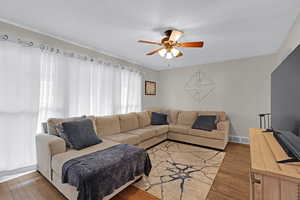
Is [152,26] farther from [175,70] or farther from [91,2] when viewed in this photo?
[175,70]

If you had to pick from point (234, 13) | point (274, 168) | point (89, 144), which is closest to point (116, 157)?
point (89, 144)

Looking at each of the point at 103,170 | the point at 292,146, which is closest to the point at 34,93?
the point at 103,170

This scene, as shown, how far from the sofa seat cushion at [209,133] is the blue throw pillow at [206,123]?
120 mm

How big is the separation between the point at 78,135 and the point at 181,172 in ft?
5.98

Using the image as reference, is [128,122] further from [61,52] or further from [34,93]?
[61,52]

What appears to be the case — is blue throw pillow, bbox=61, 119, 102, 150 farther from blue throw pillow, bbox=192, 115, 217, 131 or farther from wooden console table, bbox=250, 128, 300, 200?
blue throw pillow, bbox=192, 115, 217, 131

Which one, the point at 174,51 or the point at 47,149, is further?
the point at 174,51

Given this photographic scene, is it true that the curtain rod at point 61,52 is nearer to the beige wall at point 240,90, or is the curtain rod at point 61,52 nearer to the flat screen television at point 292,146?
the beige wall at point 240,90

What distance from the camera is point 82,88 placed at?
3.00 metres

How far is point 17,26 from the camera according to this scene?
216cm

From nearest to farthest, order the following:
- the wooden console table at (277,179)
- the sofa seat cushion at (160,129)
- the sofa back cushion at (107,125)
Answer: the wooden console table at (277,179) < the sofa back cushion at (107,125) < the sofa seat cushion at (160,129)

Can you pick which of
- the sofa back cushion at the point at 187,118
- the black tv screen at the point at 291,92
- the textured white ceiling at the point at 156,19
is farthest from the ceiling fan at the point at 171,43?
the sofa back cushion at the point at 187,118

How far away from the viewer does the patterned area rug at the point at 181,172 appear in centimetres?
180

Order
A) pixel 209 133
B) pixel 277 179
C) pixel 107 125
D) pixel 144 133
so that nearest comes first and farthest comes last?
pixel 277 179 → pixel 107 125 → pixel 144 133 → pixel 209 133
